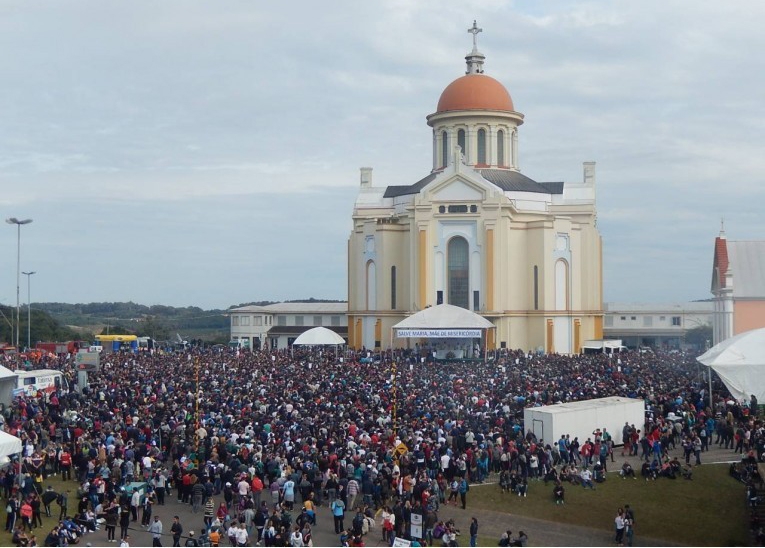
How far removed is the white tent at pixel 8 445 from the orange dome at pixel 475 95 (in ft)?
159

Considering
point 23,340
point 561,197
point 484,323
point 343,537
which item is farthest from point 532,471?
point 23,340

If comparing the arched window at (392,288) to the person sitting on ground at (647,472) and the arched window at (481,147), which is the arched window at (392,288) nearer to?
the arched window at (481,147)

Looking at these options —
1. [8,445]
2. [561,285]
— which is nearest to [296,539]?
[8,445]

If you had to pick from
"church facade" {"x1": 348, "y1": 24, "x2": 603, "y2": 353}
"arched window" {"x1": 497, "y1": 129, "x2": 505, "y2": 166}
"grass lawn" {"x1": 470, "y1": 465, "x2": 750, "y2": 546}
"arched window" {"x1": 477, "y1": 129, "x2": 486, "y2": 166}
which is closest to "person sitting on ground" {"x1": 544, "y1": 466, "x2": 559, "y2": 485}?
"grass lawn" {"x1": 470, "y1": 465, "x2": 750, "y2": 546}

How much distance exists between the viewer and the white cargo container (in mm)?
27719

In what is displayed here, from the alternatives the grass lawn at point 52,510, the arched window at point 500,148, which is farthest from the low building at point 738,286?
the grass lawn at point 52,510

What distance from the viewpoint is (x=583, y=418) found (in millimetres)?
28281

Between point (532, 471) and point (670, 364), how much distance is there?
22.1m

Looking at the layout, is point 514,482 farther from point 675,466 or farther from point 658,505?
point 675,466

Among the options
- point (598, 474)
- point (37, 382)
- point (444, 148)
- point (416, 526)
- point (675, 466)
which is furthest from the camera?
point (444, 148)

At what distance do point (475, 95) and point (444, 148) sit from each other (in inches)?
159

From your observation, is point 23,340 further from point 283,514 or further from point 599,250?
point 283,514

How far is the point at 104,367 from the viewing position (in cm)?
4284

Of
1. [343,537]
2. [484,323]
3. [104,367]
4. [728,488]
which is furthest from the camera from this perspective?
[484,323]
